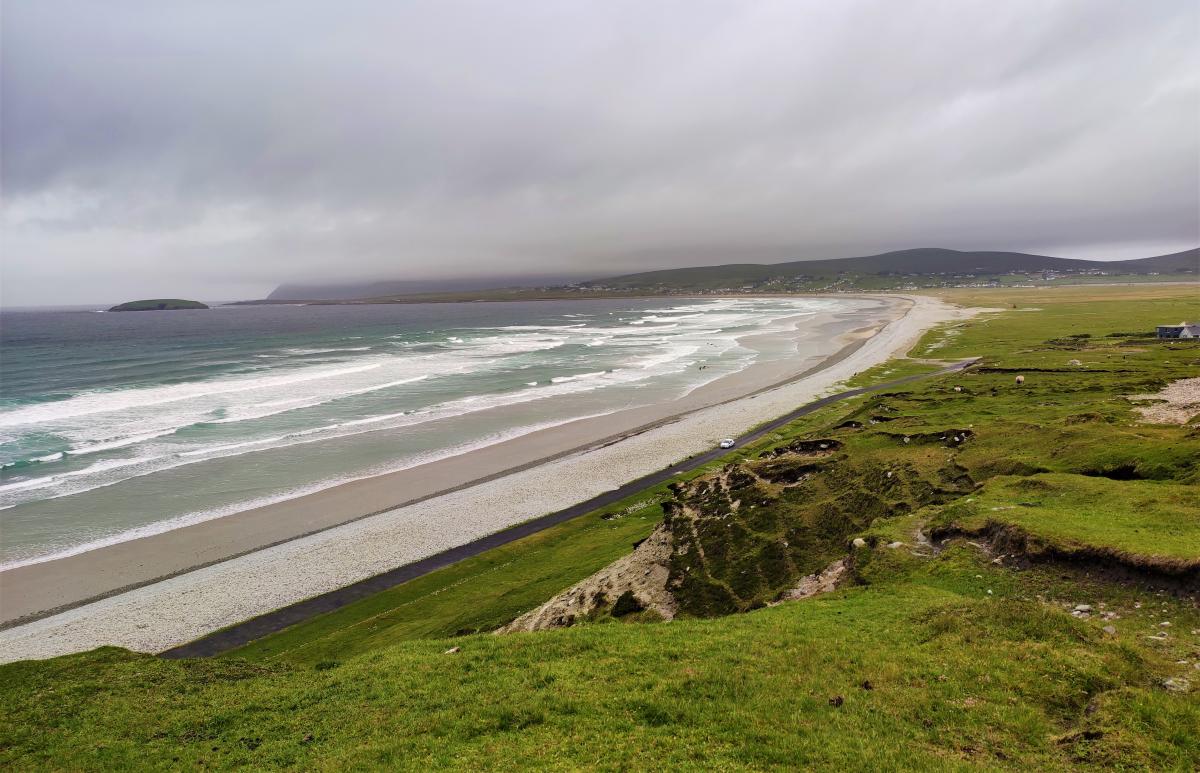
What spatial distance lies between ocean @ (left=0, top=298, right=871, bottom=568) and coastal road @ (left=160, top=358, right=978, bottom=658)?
1592 centimetres

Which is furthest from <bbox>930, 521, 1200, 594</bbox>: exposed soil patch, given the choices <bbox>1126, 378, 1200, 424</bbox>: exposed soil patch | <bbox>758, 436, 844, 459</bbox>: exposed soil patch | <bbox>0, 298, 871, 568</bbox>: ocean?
<bbox>0, 298, 871, 568</bbox>: ocean

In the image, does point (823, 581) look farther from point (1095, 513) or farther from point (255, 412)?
point (255, 412)

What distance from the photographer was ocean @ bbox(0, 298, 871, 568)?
4216 cm

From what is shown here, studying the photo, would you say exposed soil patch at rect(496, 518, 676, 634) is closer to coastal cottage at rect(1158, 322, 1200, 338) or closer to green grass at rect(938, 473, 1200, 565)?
green grass at rect(938, 473, 1200, 565)

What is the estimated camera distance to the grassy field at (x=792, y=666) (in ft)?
36.2

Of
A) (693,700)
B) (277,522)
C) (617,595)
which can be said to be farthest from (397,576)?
(693,700)

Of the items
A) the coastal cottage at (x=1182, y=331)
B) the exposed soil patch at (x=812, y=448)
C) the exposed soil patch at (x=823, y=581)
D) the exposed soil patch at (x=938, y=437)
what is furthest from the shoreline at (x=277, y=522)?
the coastal cottage at (x=1182, y=331)

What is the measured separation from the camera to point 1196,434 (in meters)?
25.5

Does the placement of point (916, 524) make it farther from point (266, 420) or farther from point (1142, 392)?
point (266, 420)

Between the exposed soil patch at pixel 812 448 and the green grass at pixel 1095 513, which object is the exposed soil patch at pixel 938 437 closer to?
the exposed soil patch at pixel 812 448

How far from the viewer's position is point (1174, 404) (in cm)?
3550

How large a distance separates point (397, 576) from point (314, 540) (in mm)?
8040

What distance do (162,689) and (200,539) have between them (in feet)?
75.3

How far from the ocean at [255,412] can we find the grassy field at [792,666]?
2366cm
